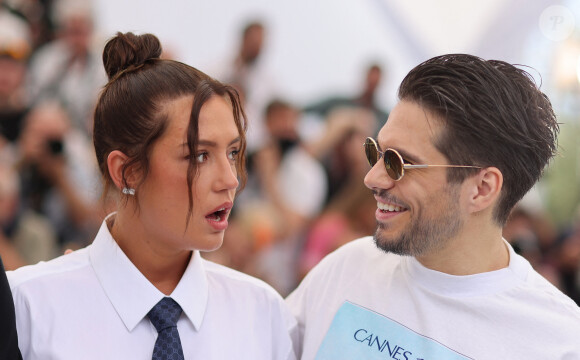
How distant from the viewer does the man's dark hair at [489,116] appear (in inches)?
77.1

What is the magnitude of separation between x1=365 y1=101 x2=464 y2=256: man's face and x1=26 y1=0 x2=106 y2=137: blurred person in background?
3238mm

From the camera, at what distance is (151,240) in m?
1.94

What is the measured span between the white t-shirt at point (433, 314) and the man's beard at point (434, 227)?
8 centimetres

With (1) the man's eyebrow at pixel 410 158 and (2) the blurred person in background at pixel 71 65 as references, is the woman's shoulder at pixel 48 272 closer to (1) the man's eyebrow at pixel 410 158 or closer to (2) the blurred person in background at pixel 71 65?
(1) the man's eyebrow at pixel 410 158

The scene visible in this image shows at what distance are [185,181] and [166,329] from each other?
0.38 m

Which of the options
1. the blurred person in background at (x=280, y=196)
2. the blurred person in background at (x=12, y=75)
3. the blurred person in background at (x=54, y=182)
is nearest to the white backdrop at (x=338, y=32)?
the blurred person in background at (x=280, y=196)

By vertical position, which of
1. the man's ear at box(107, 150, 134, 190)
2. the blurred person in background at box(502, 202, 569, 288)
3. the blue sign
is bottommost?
the blurred person in background at box(502, 202, 569, 288)

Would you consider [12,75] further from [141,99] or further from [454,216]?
[454,216]

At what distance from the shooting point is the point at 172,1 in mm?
5543

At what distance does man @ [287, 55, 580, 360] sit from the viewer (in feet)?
6.33

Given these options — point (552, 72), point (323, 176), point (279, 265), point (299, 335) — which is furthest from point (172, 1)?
point (299, 335)

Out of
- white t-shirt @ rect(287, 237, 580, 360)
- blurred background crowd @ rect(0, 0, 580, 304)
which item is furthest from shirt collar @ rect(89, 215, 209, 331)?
blurred background crowd @ rect(0, 0, 580, 304)

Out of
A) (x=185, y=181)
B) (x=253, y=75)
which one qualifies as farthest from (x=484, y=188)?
(x=253, y=75)

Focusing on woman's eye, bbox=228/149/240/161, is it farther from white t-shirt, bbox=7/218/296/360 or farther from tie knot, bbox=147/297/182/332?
tie knot, bbox=147/297/182/332
